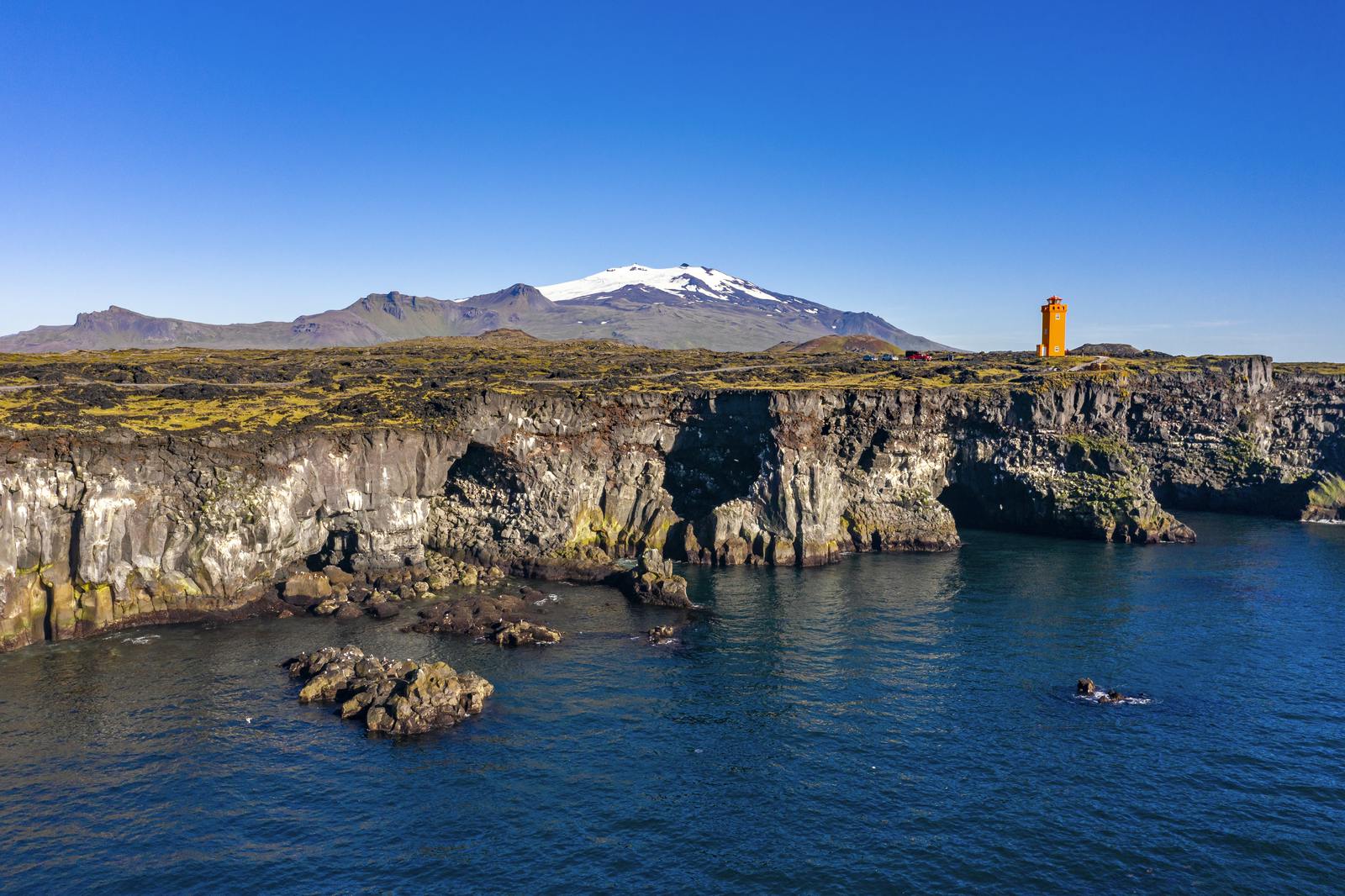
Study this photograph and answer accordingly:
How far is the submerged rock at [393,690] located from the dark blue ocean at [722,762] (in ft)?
4.26

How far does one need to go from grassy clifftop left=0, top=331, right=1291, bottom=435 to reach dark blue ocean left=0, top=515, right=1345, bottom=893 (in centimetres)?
2652

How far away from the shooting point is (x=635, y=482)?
106m

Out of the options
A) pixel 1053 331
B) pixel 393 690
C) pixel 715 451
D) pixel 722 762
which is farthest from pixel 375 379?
pixel 1053 331

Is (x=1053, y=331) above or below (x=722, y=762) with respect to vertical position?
above

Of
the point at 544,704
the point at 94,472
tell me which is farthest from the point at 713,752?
the point at 94,472

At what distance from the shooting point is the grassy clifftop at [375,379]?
92.2m

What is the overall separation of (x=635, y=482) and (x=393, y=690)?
50.2 metres

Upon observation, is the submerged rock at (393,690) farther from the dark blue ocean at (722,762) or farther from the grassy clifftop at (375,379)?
the grassy clifftop at (375,379)

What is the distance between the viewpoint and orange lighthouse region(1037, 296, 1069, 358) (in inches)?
6388

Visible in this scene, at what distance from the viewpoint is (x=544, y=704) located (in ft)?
197

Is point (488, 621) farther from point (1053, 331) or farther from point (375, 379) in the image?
point (1053, 331)

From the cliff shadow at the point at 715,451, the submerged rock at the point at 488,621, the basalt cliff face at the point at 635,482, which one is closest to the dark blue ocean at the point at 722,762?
the submerged rock at the point at 488,621

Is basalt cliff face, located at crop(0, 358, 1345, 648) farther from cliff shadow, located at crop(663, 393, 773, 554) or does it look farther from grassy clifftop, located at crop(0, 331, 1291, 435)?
grassy clifftop, located at crop(0, 331, 1291, 435)

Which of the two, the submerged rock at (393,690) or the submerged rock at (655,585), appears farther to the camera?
the submerged rock at (655,585)
